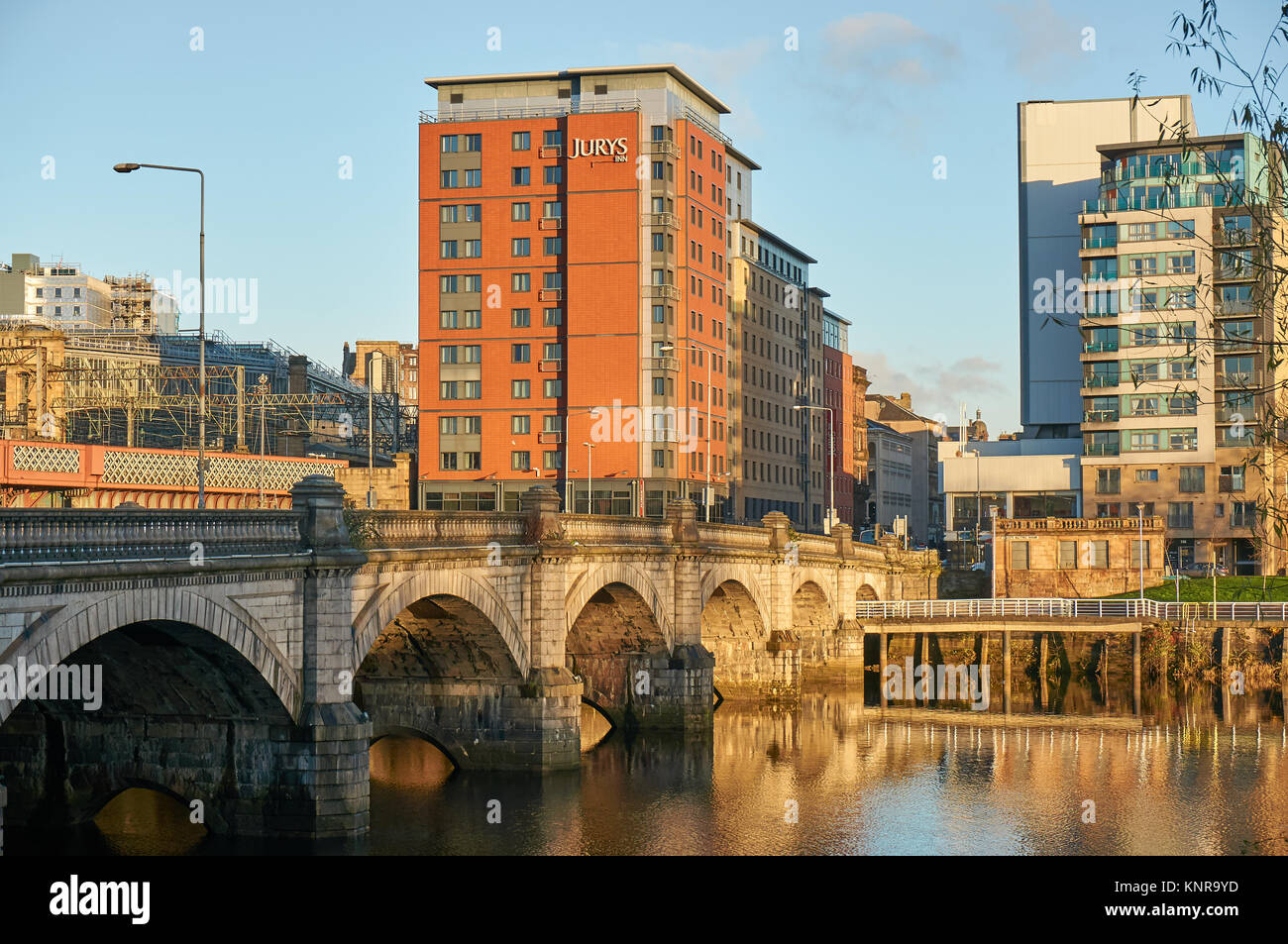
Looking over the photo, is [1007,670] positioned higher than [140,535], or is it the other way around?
[140,535]

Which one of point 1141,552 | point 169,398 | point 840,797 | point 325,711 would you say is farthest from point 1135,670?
point 169,398

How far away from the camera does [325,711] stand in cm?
3797

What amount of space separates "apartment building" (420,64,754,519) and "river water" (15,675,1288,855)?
42.7 metres

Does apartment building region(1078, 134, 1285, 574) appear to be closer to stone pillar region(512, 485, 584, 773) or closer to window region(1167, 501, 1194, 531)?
window region(1167, 501, 1194, 531)

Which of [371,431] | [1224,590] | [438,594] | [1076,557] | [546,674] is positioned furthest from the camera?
[1076,557]

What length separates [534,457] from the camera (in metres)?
111

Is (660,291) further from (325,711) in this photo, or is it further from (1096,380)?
(325,711)

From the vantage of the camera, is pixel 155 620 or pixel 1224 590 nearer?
pixel 155 620

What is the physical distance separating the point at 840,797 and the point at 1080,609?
146 feet

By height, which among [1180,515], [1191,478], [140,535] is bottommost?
[140,535]

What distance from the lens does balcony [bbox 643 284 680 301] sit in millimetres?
→ 110875

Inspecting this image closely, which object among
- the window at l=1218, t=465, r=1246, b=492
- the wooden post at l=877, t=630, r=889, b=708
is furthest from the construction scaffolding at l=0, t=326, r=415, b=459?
the window at l=1218, t=465, r=1246, b=492

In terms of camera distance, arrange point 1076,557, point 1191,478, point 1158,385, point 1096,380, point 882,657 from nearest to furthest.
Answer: point 882,657 → point 1076,557 → point 1191,478 → point 1158,385 → point 1096,380
